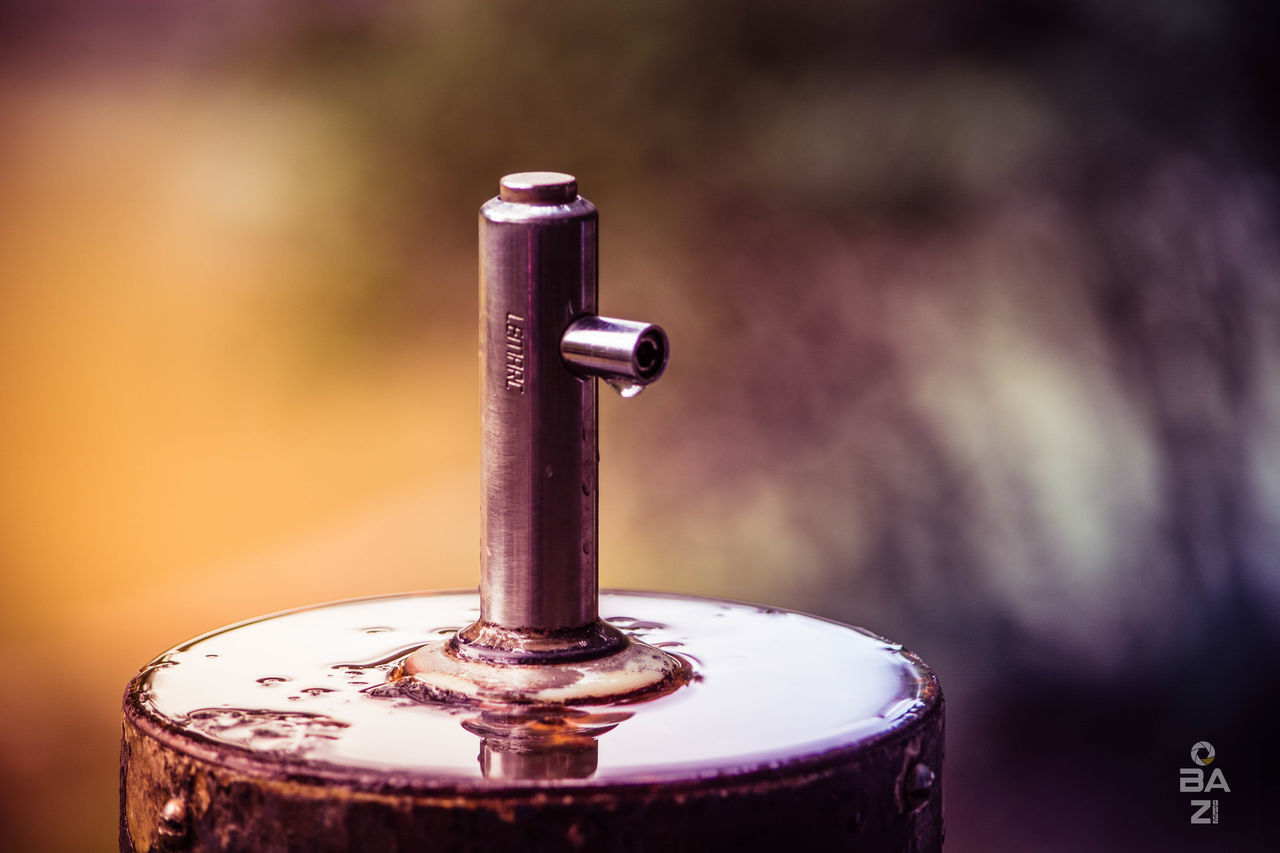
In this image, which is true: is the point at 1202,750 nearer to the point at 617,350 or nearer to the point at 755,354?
the point at 755,354

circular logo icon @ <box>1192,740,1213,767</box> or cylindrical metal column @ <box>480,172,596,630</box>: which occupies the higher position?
cylindrical metal column @ <box>480,172,596,630</box>

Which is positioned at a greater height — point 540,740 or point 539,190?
point 539,190

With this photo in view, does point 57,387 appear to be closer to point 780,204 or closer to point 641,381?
point 780,204

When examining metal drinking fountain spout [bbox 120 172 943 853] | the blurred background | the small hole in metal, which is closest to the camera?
metal drinking fountain spout [bbox 120 172 943 853]

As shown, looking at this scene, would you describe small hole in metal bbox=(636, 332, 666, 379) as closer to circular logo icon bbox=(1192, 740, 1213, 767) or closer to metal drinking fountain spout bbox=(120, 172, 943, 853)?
metal drinking fountain spout bbox=(120, 172, 943, 853)

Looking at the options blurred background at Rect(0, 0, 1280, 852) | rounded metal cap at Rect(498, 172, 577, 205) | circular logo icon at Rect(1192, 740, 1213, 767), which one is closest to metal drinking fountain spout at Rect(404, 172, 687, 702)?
rounded metal cap at Rect(498, 172, 577, 205)

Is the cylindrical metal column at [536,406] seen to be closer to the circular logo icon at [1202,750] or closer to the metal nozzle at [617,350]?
the metal nozzle at [617,350]

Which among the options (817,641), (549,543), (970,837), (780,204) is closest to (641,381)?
(549,543)

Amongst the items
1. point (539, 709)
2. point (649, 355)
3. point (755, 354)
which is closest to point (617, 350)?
point (649, 355)

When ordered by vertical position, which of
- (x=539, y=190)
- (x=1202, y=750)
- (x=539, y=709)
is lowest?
(x=1202, y=750)
